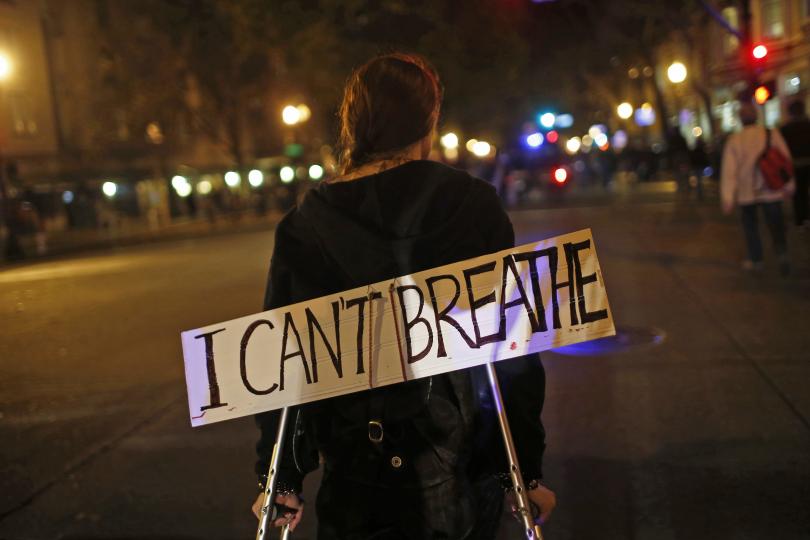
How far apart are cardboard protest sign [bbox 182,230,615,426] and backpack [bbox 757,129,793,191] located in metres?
7.55

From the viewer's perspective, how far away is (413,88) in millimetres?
2121

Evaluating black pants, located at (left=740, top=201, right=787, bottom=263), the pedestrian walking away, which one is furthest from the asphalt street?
the pedestrian walking away

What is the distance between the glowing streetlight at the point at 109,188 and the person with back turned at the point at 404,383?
43.0m

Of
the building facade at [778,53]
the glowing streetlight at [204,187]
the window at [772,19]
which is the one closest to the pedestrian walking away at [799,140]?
the building facade at [778,53]

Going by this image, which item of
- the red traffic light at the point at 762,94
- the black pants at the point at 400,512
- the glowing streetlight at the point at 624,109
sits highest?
the glowing streetlight at the point at 624,109

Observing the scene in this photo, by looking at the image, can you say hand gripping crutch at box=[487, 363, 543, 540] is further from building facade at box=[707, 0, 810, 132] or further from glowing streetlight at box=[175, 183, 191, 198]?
glowing streetlight at box=[175, 183, 191, 198]

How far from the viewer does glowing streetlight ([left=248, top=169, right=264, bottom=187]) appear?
53.6m

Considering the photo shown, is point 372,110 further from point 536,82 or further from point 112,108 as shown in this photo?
point 536,82

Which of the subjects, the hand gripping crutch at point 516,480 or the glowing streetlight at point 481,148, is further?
the glowing streetlight at point 481,148

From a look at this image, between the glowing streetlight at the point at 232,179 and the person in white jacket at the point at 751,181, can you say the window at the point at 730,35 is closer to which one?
the glowing streetlight at the point at 232,179

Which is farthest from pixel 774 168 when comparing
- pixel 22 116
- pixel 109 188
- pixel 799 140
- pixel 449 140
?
pixel 449 140

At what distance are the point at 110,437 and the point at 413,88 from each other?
4.41 metres

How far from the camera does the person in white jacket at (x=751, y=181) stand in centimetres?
901

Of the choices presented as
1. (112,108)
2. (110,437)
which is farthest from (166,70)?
(110,437)
